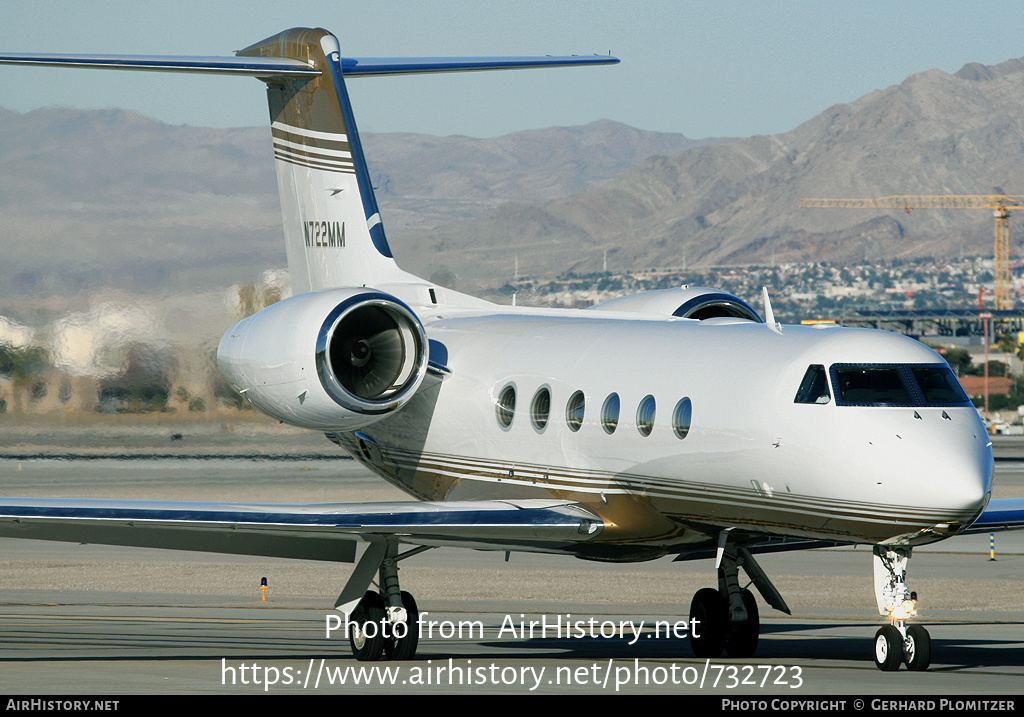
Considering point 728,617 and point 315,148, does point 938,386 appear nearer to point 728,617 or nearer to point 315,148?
point 728,617

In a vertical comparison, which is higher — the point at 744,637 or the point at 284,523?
the point at 284,523

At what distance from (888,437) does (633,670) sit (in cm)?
392

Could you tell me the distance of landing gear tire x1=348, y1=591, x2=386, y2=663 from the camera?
55.3 feet

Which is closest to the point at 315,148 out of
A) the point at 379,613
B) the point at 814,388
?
the point at 379,613

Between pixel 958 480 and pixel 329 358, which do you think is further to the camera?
pixel 329 358

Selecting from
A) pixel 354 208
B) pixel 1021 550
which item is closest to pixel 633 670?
pixel 354 208

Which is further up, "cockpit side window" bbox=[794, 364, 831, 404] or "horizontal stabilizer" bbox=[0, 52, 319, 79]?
"horizontal stabilizer" bbox=[0, 52, 319, 79]

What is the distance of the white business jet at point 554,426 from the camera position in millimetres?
13664

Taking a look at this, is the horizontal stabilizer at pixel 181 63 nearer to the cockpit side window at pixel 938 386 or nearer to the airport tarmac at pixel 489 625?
the airport tarmac at pixel 489 625

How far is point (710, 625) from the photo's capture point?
17.0m

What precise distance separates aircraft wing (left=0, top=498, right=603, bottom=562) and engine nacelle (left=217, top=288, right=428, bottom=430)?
157 centimetres

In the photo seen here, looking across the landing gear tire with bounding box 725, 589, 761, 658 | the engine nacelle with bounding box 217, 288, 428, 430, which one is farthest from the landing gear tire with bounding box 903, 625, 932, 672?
the engine nacelle with bounding box 217, 288, 428, 430

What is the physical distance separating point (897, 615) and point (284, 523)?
6.25 metres

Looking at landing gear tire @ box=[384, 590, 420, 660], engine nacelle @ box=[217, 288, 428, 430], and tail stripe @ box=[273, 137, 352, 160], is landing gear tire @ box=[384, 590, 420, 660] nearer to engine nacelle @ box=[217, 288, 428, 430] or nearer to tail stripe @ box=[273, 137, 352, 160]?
engine nacelle @ box=[217, 288, 428, 430]
